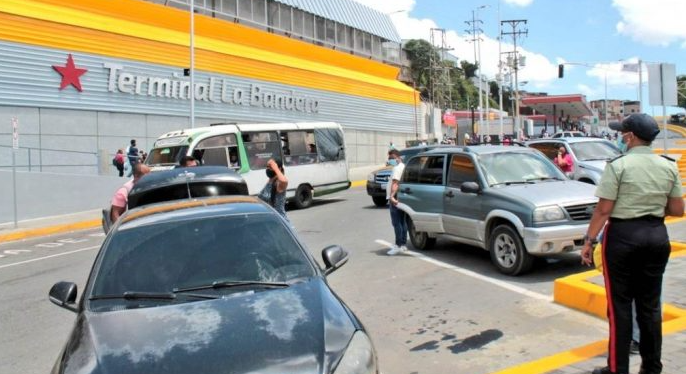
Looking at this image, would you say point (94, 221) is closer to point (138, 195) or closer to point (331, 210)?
point (331, 210)

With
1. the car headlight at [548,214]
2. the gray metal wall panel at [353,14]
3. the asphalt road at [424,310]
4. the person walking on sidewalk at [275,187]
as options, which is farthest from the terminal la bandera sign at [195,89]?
the car headlight at [548,214]

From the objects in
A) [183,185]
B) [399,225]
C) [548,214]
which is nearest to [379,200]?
[399,225]

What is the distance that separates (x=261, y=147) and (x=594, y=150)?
29.5ft

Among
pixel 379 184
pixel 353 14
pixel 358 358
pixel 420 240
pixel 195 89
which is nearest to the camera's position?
pixel 358 358

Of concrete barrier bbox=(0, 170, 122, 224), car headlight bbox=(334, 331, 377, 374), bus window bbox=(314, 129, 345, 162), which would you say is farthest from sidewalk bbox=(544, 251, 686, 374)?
concrete barrier bbox=(0, 170, 122, 224)

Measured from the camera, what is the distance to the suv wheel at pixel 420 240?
977cm

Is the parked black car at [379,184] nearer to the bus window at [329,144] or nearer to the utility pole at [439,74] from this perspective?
the bus window at [329,144]

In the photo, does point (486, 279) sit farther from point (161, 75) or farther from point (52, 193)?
point (161, 75)

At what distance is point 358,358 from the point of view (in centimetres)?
296

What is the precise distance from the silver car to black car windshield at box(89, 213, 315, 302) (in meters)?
11.2

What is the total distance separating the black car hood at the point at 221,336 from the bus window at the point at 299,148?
→ 539 inches

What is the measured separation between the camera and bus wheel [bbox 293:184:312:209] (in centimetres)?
1725

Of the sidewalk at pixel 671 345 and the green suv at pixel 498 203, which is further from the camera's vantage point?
the green suv at pixel 498 203

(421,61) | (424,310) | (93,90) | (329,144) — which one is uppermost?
(421,61)
